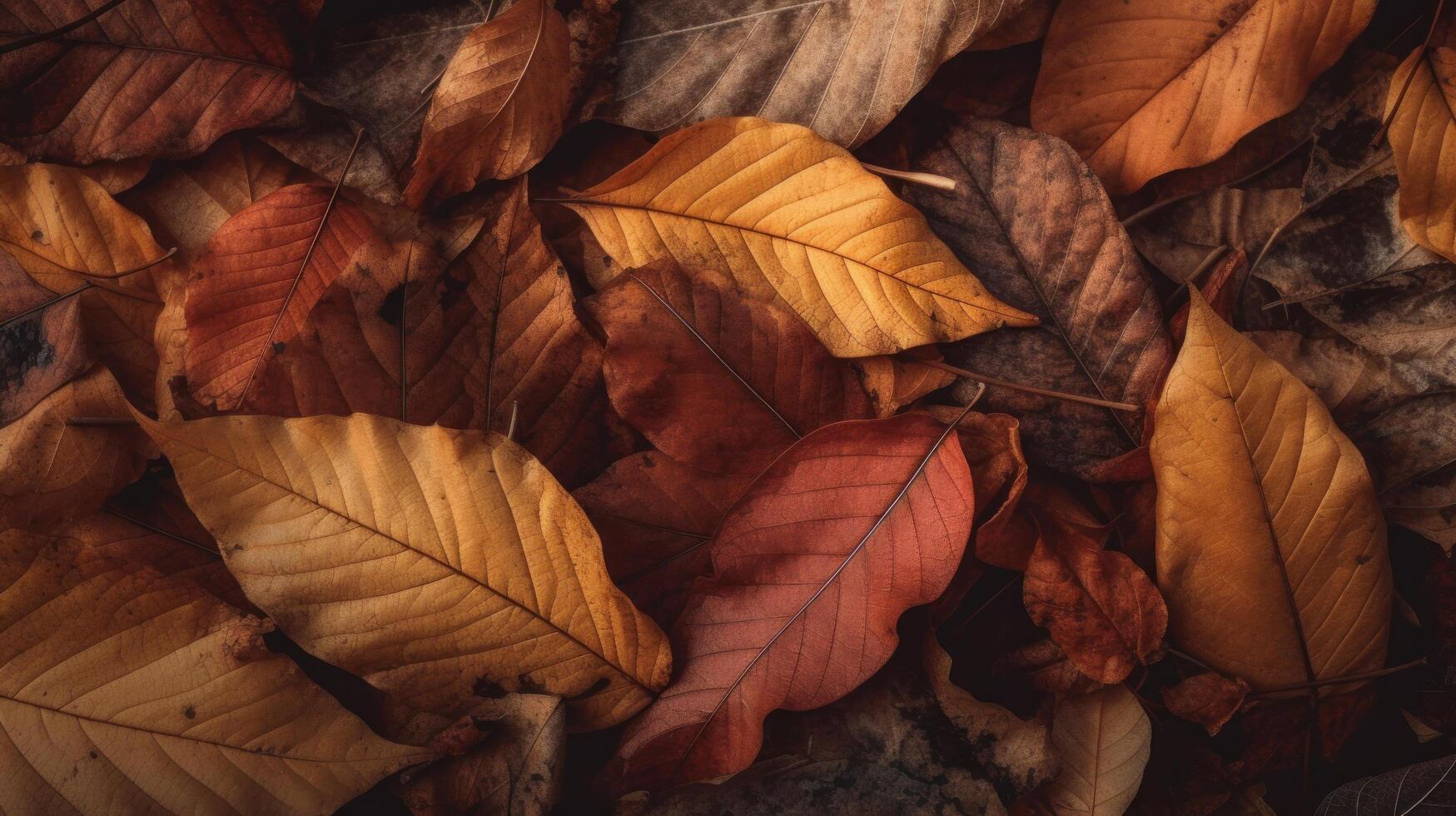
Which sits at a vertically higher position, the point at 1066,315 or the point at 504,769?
the point at 1066,315

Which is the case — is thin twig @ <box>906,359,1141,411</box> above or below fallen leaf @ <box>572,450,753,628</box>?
above

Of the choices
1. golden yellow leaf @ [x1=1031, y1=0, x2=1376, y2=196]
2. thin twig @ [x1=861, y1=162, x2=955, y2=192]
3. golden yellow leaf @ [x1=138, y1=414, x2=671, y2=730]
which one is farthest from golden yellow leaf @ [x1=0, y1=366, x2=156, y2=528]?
golden yellow leaf @ [x1=1031, y1=0, x2=1376, y2=196]

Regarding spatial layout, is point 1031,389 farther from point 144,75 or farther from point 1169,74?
point 144,75

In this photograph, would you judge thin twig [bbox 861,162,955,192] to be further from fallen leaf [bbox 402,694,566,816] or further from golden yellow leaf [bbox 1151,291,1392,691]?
fallen leaf [bbox 402,694,566,816]

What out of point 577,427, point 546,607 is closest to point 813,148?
point 577,427

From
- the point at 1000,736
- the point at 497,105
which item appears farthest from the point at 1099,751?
the point at 497,105

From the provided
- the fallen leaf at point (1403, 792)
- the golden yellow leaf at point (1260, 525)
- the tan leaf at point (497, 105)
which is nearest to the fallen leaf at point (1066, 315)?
the golden yellow leaf at point (1260, 525)
